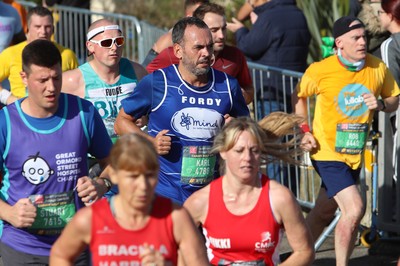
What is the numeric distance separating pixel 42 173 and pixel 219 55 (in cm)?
300

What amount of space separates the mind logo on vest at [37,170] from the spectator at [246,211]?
2.86ft

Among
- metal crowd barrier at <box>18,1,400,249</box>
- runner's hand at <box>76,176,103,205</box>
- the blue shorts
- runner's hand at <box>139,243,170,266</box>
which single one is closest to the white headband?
the blue shorts

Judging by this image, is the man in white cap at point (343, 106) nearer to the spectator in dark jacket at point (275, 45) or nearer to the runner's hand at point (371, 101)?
the runner's hand at point (371, 101)

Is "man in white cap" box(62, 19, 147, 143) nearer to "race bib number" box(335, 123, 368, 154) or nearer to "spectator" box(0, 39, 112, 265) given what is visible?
"race bib number" box(335, 123, 368, 154)

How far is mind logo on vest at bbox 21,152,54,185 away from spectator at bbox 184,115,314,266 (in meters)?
0.87

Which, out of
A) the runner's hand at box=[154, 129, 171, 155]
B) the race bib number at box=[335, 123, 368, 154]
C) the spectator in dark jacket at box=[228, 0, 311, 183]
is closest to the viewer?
the runner's hand at box=[154, 129, 171, 155]

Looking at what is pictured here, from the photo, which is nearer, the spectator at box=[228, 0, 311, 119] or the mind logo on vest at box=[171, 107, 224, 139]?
the mind logo on vest at box=[171, 107, 224, 139]

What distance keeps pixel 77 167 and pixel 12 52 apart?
11.8ft

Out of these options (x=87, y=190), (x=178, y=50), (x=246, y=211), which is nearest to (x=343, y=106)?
(x=178, y=50)

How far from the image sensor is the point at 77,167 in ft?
21.8

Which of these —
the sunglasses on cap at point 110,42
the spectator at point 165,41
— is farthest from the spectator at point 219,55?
the sunglasses on cap at point 110,42

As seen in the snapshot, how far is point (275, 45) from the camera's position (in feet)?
36.4

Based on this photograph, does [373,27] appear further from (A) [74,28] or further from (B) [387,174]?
(A) [74,28]

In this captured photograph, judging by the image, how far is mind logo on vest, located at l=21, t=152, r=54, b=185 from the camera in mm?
6559
